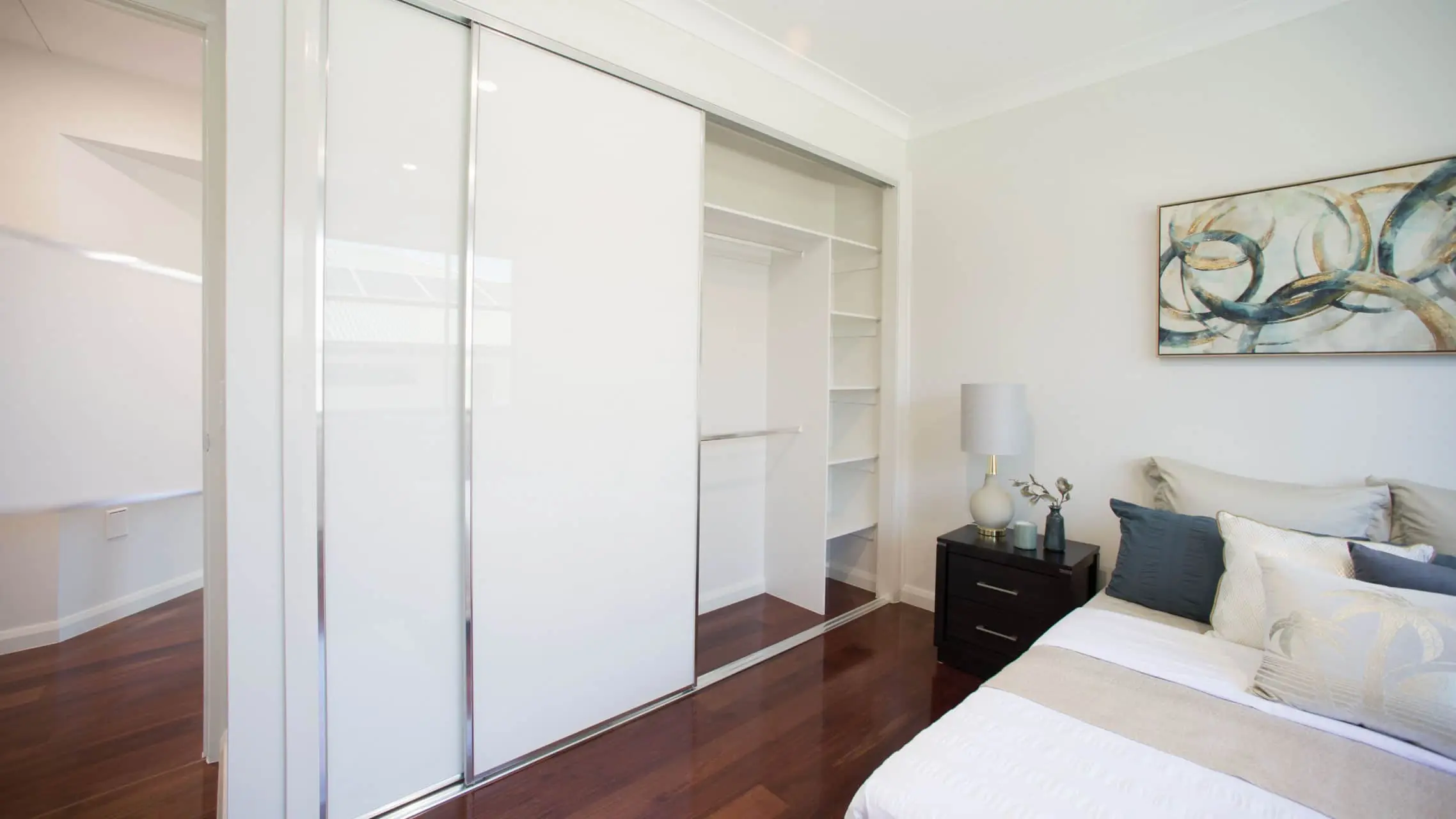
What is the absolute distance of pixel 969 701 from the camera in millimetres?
1478

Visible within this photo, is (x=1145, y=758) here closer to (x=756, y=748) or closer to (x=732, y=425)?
(x=756, y=748)

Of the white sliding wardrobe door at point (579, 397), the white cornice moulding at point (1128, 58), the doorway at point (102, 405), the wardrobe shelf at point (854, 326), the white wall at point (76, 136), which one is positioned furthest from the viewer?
the wardrobe shelf at point (854, 326)

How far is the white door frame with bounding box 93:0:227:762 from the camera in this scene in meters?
1.78

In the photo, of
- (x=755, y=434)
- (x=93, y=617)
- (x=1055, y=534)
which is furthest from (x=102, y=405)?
(x=1055, y=534)

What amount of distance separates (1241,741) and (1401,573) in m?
0.77

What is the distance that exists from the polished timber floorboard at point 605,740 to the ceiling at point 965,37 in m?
2.68

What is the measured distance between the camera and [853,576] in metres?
3.74

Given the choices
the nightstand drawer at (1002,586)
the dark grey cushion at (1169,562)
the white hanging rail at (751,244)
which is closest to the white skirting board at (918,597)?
the nightstand drawer at (1002,586)

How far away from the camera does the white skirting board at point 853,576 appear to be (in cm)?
365

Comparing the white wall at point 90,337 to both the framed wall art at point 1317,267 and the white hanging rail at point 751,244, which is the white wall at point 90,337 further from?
the framed wall art at point 1317,267

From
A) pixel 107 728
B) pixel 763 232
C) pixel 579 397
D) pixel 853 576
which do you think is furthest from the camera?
pixel 853 576

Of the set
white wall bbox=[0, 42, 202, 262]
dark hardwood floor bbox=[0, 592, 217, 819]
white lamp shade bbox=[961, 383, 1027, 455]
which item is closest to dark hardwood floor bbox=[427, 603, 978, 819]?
dark hardwood floor bbox=[0, 592, 217, 819]

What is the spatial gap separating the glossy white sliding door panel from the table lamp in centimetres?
218

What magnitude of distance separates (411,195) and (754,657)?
231 centimetres
